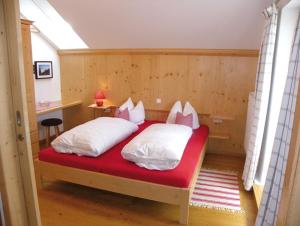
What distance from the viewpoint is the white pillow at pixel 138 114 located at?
4.02 m

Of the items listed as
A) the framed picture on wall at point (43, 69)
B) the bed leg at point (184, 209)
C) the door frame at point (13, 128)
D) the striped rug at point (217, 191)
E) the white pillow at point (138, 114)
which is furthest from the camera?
the framed picture on wall at point (43, 69)

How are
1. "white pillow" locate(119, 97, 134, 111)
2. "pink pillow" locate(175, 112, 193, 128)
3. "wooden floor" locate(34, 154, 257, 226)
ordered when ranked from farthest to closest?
"white pillow" locate(119, 97, 134, 111) → "pink pillow" locate(175, 112, 193, 128) → "wooden floor" locate(34, 154, 257, 226)

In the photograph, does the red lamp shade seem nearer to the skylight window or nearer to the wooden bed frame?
the skylight window

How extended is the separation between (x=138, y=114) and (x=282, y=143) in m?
2.63

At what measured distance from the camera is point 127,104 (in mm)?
4285

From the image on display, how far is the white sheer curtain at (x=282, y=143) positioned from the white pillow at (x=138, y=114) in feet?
8.05

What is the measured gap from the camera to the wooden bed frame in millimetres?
2311

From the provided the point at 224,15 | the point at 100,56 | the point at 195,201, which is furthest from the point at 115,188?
the point at 100,56

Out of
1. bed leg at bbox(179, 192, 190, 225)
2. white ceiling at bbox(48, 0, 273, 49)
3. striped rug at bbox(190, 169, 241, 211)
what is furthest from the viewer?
white ceiling at bbox(48, 0, 273, 49)

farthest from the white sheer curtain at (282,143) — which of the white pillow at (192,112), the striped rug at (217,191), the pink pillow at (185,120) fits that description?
the white pillow at (192,112)

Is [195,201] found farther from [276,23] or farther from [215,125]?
[276,23]

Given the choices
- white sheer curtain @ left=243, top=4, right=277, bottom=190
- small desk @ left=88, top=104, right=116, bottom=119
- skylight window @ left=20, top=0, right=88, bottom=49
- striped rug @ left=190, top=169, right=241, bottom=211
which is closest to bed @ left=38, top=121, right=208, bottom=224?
striped rug @ left=190, top=169, right=241, bottom=211

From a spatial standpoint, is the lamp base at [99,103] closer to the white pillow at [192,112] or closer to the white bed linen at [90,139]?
the white bed linen at [90,139]

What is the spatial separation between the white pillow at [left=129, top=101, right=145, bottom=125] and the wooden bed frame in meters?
1.52
